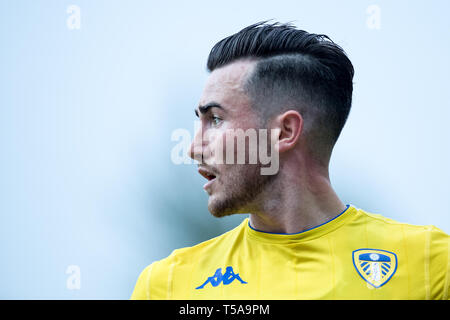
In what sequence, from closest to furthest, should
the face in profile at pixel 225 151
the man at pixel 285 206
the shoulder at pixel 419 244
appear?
the shoulder at pixel 419 244
the man at pixel 285 206
the face in profile at pixel 225 151

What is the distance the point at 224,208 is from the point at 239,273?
382 mm

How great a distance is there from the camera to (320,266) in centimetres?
312

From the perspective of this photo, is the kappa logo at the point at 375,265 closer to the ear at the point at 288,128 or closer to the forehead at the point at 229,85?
the ear at the point at 288,128

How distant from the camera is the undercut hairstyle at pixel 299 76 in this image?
329cm

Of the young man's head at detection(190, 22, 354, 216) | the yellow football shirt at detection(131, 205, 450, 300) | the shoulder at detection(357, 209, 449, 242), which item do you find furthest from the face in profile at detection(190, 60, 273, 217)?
the shoulder at detection(357, 209, 449, 242)

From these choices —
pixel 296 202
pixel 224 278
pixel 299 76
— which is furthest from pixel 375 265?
pixel 299 76

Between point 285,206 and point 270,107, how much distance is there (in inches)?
22.9

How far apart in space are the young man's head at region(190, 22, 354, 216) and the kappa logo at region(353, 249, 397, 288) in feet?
1.81

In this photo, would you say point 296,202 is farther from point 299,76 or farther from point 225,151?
point 299,76

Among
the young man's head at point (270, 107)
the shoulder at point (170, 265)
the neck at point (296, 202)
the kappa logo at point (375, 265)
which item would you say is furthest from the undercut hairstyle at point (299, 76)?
the shoulder at point (170, 265)

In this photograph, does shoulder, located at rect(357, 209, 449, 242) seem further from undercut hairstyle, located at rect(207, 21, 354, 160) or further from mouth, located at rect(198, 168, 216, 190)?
mouth, located at rect(198, 168, 216, 190)

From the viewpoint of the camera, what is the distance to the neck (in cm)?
324
